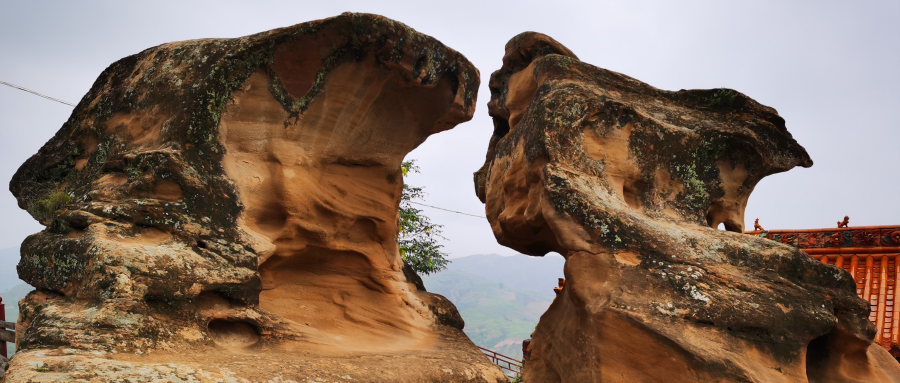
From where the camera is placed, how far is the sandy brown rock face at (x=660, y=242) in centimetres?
600

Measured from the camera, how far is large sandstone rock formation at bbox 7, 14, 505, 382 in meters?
5.86

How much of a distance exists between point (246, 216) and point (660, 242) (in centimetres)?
388

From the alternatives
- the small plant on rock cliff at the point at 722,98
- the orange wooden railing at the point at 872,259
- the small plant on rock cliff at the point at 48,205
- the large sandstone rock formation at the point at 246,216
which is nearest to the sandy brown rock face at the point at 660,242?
the small plant on rock cliff at the point at 722,98

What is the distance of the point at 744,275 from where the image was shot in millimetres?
6449

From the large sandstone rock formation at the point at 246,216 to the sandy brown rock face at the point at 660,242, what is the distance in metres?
1.32

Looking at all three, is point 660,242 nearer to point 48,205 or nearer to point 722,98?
point 722,98

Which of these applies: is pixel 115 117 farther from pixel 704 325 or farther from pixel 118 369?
pixel 704 325

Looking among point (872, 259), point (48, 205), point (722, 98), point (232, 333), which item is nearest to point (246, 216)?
point (232, 333)

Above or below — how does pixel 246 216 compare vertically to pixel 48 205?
above

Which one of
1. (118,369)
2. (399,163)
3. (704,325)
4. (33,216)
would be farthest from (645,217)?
(33,216)

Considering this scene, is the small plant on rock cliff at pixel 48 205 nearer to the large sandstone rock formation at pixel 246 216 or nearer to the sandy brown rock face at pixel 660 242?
the large sandstone rock formation at pixel 246 216

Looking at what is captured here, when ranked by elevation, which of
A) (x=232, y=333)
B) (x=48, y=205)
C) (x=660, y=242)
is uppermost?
(x=660, y=242)

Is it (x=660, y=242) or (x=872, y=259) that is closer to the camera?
(x=660, y=242)

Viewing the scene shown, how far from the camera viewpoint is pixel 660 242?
656 cm
